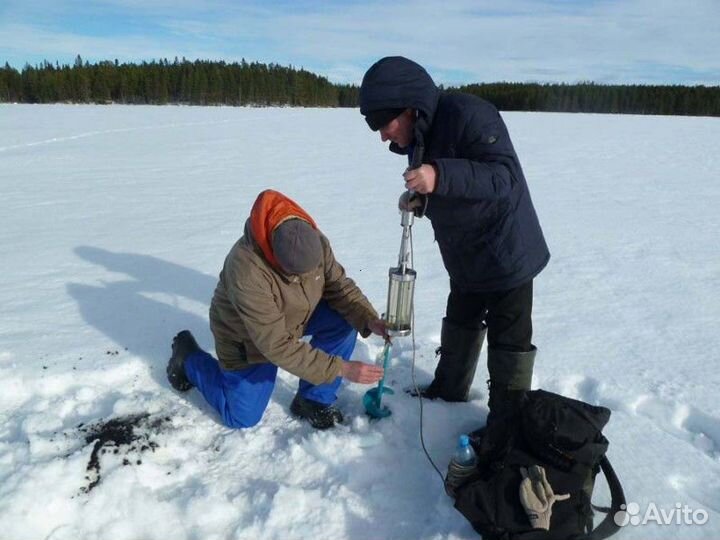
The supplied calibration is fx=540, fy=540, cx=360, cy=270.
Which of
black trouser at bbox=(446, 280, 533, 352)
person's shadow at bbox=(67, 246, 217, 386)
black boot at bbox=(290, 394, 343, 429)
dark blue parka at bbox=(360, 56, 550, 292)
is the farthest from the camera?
person's shadow at bbox=(67, 246, 217, 386)

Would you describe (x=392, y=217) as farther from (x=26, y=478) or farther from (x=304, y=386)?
(x=26, y=478)

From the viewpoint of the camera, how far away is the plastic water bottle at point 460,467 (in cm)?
211

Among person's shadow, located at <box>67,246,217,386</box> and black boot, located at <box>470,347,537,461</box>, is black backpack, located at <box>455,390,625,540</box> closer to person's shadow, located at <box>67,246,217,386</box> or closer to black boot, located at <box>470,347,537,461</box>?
black boot, located at <box>470,347,537,461</box>

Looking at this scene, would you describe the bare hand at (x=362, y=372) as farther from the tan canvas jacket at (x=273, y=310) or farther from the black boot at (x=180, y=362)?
the black boot at (x=180, y=362)

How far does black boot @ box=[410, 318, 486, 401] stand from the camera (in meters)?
2.65

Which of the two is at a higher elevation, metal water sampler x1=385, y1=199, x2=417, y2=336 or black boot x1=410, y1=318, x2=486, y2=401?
metal water sampler x1=385, y1=199, x2=417, y2=336

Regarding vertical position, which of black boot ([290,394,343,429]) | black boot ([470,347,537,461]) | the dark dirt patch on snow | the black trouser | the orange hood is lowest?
the dark dirt patch on snow

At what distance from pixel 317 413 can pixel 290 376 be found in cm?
46

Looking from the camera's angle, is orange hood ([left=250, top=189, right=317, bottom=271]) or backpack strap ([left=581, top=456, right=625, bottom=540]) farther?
orange hood ([left=250, top=189, right=317, bottom=271])

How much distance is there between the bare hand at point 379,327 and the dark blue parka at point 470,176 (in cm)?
44

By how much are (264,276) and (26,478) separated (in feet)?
4.06

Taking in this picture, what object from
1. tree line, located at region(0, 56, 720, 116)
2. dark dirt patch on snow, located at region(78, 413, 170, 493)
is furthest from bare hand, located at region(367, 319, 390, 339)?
tree line, located at region(0, 56, 720, 116)

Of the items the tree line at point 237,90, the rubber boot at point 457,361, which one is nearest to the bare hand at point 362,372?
the rubber boot at point 457,361

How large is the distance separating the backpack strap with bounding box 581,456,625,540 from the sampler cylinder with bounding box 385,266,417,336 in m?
0.96
